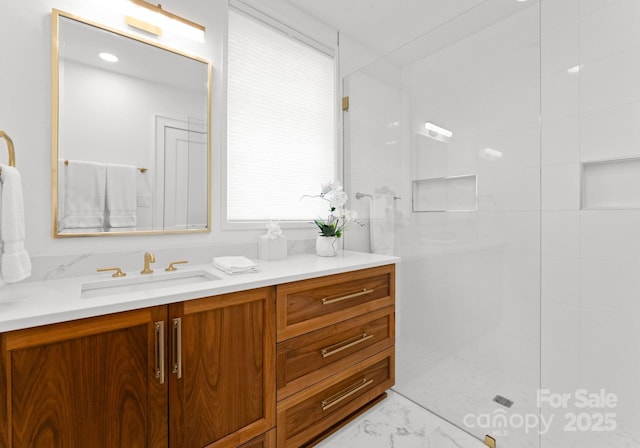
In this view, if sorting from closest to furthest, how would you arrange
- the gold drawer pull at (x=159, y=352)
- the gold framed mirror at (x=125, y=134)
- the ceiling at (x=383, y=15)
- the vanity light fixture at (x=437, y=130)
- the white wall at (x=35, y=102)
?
the gold drawer pull at (x=159, y=352), the white wall at (x=35, y=102), the gold framed mirror at (x=125, y=134), the vanity light fixture at (x=437, y=130), the ceiling at (x=383, y=15)

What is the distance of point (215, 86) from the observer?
1.64 m

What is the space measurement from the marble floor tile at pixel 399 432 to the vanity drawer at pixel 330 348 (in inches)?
13.9

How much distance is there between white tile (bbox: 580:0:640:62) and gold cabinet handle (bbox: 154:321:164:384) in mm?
2334

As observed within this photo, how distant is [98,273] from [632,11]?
A: 112 inches

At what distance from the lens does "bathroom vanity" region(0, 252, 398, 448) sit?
2.67 feet

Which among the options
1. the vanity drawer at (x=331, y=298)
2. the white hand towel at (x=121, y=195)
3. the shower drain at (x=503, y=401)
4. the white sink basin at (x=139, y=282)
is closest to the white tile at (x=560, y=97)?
the vanity drawer at (x=331, y=298)

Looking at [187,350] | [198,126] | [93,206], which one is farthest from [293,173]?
[187,350]

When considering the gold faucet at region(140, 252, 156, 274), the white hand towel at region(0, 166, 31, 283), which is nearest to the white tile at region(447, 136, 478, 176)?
the gold faucet at region(140, 252, 156, 274)

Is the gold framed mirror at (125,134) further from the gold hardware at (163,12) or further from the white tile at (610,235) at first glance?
the white tile at (610,235)

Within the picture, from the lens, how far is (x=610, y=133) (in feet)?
4.86

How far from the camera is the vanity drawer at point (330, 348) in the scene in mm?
1309

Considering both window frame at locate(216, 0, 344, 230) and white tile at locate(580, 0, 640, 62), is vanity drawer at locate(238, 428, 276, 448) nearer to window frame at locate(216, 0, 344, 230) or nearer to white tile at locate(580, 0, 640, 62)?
window frame at locate(216, 0, 344, 230)

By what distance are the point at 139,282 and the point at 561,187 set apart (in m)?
2.16

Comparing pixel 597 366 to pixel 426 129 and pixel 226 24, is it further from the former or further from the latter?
pixel 226 24
